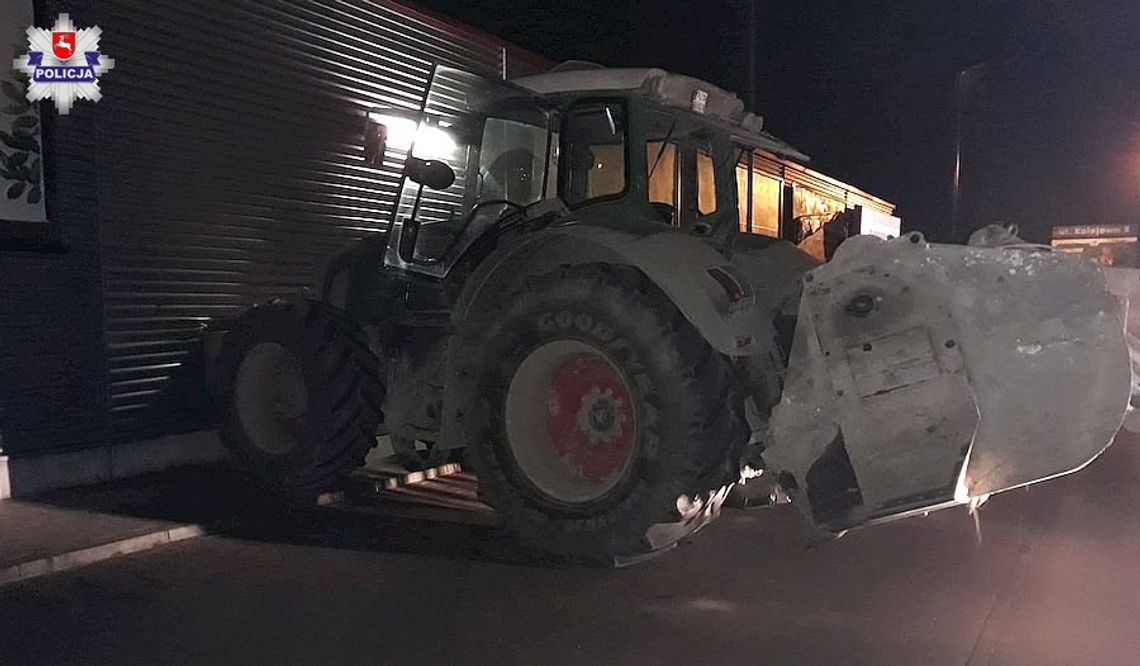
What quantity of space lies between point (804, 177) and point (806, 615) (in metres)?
19.8

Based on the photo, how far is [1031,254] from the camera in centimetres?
473

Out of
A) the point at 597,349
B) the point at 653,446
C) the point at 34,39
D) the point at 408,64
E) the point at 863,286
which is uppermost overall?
the point at 408,64

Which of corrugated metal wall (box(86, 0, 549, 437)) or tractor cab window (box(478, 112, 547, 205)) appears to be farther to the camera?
→ corrugated metal wall (box(86, 0, 549, 437))

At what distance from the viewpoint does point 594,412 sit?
562cm

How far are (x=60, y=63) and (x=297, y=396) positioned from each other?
10.9 feet

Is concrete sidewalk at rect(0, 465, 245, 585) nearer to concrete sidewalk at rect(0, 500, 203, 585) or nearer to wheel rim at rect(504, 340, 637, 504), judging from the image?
concrete sidewalk at rect(0, 500, 203, 585)

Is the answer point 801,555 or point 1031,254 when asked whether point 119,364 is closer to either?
point 801,555

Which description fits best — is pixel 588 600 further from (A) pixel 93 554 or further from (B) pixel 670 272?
(A) pixel 93 554

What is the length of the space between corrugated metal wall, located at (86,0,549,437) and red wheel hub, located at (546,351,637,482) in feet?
13.0

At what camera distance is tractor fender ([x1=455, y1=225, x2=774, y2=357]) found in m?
5.09

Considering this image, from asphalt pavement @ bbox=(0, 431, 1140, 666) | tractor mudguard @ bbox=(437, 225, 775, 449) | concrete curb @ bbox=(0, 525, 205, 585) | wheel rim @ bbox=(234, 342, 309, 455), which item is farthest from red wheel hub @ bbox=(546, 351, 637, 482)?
concrete curb @ bbox=(0, 525, 205, 585)

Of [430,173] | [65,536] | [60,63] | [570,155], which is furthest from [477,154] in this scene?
[65,536]

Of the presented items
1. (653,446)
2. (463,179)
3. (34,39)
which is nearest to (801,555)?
(653,446)

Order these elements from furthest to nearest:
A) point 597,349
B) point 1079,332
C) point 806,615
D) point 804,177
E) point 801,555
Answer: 1. point 804,177
2. point 801,555
3. point 597,349
4. point 806,615
5. point 1079,332
